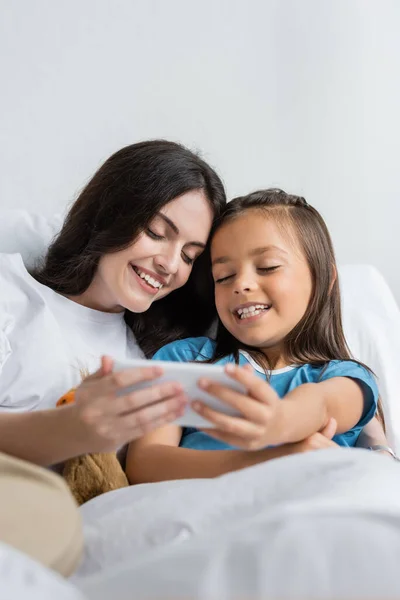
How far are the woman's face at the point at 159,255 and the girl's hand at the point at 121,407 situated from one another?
23.3 inches

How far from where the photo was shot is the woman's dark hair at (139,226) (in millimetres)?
1537

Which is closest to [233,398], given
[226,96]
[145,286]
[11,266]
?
[145,286]

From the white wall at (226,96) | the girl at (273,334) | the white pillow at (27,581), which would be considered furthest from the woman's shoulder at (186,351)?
the white pillow at (27,581)

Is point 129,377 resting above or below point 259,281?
above

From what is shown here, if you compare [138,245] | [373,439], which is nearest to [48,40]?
[138,245]

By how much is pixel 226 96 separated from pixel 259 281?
1056 millimetres

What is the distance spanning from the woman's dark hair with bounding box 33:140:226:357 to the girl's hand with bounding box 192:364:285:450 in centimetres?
66

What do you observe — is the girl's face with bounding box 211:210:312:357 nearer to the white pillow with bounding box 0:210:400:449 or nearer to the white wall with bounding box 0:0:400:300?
the white pillow with bounding box 0:210:400:449

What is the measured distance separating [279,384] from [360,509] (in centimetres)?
74

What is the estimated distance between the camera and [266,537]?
0.64m

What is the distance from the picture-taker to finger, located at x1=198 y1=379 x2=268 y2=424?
2.90 ft

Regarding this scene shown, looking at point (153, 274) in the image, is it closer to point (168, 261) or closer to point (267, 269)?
point (168, 261)

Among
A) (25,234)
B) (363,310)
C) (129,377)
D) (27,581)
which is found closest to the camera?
(27,581)

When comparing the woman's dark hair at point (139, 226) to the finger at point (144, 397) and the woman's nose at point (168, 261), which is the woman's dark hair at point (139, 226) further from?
the finger at point (144, 397)
